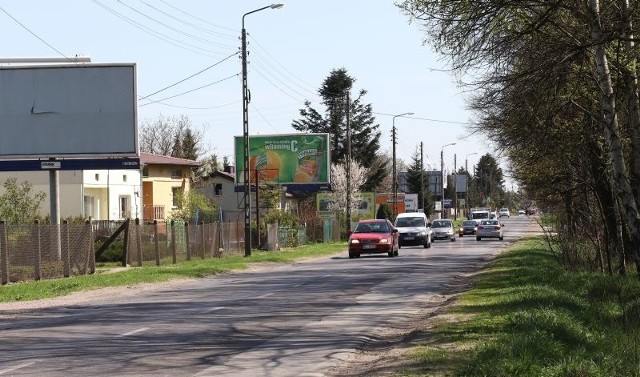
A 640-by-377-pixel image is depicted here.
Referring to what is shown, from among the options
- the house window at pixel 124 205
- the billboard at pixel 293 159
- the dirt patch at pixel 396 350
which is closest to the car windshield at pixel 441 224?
the billboard at pixel 293 159

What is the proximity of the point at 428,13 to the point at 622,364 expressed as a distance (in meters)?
6.47

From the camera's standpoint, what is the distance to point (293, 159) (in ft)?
245

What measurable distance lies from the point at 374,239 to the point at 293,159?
3087 cm

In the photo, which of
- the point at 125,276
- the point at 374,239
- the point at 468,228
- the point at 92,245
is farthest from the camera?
the point at 468,228

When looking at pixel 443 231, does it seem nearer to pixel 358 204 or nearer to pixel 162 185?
pixel 162 185

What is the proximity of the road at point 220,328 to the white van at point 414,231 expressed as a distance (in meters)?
25.2

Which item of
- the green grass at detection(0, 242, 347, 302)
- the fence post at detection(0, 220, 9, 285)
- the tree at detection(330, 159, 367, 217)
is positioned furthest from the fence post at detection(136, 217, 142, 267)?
the tree at detection(330, 159, 367, 217)

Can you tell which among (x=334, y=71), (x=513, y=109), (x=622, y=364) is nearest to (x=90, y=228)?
(x=513, y=109)

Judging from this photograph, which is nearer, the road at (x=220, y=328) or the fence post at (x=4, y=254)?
the road at (x=220, y=328)

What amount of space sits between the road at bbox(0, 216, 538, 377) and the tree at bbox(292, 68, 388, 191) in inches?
2956

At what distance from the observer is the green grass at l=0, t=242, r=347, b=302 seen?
84.7 ft

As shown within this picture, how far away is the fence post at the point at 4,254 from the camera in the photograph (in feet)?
90.6

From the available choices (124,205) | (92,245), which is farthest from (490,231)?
(92,245)

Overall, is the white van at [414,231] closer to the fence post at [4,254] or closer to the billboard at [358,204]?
the fence post at [4,254]
